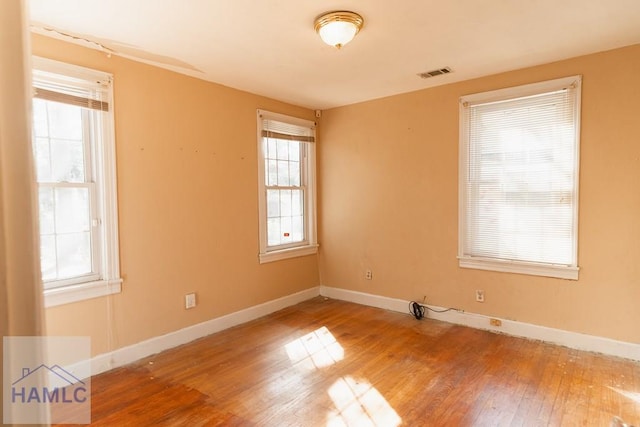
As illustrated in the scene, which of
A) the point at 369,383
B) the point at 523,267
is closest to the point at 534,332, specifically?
the point at 523,267

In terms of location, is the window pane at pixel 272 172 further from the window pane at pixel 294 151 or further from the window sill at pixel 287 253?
the window sill at pixel 287 253

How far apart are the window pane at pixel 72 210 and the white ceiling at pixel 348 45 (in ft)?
3.64

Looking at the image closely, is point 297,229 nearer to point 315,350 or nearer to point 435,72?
point 315,350

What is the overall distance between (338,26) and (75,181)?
2234mm

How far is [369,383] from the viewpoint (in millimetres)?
2582

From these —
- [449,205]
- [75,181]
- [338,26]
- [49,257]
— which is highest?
[338,26]

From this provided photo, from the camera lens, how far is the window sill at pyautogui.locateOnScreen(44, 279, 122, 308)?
8.25 ft

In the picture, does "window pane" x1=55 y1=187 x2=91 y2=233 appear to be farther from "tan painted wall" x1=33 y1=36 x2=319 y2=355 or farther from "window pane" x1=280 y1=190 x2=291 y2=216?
"window pane" x1=280 y1=190 x2=291 y2=216

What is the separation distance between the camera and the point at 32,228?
425 millimetres

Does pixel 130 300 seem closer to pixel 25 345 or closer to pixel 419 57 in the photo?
pixel 25 345

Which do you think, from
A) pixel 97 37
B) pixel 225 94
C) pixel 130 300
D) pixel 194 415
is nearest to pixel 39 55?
pixel 97 37

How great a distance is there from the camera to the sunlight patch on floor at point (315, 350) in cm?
292

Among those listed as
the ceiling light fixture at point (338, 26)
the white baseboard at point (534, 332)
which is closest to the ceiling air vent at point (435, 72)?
the ceiling light fixture at point (338, 26)

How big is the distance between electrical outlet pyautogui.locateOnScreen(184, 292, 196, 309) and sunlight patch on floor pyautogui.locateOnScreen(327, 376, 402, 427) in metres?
1.58
